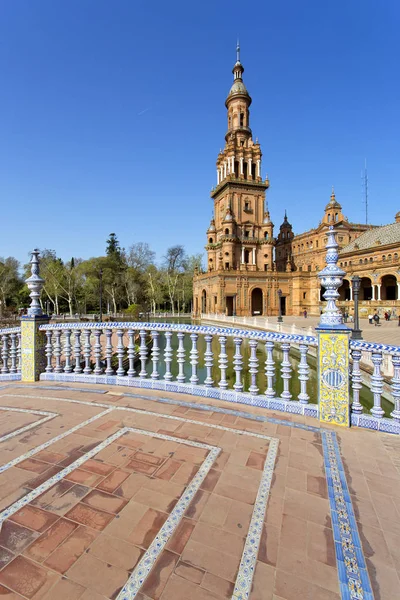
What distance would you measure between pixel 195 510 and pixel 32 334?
4254mm

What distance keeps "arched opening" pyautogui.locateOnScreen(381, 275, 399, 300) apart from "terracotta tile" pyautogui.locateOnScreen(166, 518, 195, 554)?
35553mm

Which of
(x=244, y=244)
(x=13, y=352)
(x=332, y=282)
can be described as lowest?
(x=13, y=352)

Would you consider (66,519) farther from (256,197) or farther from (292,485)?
(256,197)

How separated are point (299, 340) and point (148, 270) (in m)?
46.0

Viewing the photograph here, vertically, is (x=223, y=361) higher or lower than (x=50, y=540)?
higher

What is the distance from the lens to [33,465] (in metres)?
2.50

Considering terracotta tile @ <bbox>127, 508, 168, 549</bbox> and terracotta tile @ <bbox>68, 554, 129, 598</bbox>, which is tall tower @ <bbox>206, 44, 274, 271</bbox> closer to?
terracotta tile @ <bbox>127, 508, 168, 549</bbox>

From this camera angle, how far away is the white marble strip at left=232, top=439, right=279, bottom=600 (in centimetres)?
150

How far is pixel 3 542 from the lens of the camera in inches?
68.3

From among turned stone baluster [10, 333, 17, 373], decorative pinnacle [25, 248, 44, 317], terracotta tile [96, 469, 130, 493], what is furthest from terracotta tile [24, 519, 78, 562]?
turned stone baluster [10, 333, 17, 373]

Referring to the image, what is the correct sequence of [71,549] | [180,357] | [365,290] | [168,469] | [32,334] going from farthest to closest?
[365,290] < [32,334] < [180,357] < [168,469] < [71,549]

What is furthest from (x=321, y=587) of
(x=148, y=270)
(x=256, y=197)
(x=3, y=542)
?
(x=148, y=270)

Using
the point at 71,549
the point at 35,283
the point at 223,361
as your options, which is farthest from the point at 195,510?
the point at 35,283

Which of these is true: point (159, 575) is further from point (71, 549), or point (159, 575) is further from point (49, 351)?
point (49, 351)
